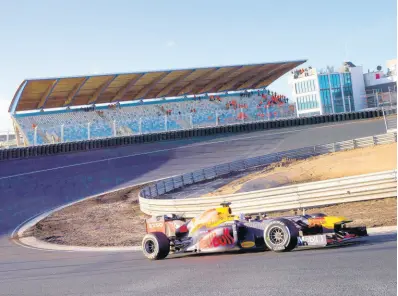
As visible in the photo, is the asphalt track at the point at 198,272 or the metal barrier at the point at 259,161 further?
the metal barrier at the point at 259,161

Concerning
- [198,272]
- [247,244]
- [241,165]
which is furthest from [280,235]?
[241,165]

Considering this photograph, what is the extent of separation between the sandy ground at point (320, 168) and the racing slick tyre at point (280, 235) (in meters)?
12.9

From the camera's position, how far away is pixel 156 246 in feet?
40.0

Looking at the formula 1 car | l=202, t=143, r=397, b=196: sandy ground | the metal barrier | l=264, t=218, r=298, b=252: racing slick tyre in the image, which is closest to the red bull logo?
the formula 1 car

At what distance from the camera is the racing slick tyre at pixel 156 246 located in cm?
1218

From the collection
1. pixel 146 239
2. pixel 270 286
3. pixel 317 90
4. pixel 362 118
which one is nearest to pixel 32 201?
pixel 146 239

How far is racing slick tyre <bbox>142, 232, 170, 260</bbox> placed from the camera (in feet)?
40.0

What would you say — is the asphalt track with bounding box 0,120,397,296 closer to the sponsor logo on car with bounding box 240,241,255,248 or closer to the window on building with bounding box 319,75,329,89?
the sponsor logo on car with bounding box 240,241,255,248

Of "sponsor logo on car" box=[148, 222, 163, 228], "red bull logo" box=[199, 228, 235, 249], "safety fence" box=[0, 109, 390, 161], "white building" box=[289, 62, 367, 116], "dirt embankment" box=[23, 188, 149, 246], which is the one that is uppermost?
"white building" box=[289, 62, 367, 116]

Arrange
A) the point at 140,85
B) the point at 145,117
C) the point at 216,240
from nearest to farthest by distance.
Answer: the point at 216,240
the point at 145,117
the point at 140,85

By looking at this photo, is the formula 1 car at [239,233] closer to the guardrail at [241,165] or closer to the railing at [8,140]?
the guardrail at [241,165]

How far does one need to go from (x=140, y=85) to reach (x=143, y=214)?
32.7 meters

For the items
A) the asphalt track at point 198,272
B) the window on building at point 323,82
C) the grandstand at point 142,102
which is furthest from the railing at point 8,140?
the window on building at point 323,82

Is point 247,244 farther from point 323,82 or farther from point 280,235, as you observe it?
point 323,82
